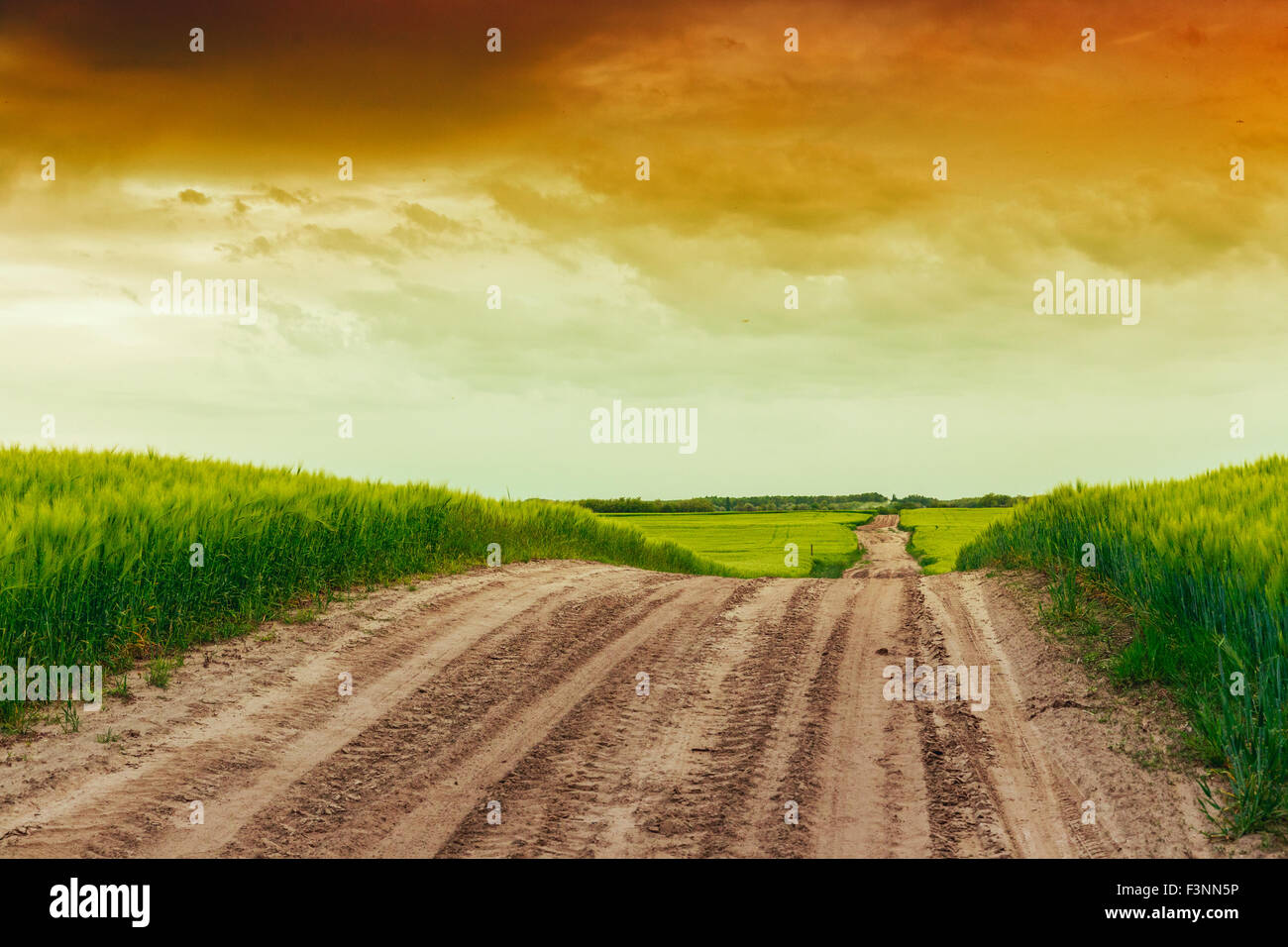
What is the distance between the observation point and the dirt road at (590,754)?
5863 mm

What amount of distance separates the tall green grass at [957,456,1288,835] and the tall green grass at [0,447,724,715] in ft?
33.7

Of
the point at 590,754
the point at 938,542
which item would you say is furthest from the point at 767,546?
the point at 590,754

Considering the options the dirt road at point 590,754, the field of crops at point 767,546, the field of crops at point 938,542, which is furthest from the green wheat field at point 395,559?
the field of crops at point 938,542

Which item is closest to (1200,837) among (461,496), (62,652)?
(62,652)

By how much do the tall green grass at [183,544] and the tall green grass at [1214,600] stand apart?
33.7 feet

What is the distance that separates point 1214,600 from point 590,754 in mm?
5968

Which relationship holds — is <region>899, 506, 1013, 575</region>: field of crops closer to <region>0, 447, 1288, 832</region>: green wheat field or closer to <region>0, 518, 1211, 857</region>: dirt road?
<region>0, 447, 1288, 832</region>: green wheat field

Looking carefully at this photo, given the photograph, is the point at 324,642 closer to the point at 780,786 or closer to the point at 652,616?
the point at 652,616

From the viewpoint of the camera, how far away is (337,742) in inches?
295

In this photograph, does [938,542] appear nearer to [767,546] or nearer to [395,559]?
[767,546]

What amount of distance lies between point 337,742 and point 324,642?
9.55 feet

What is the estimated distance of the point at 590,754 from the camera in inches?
287

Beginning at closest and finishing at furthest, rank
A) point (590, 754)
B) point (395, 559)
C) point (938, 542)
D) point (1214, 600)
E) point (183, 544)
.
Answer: point (590, 754), point (1214, 600), point (183, 544), point (395, 559), point (938, 542)

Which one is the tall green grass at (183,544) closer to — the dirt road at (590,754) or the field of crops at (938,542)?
the dirt road at (590,754)
